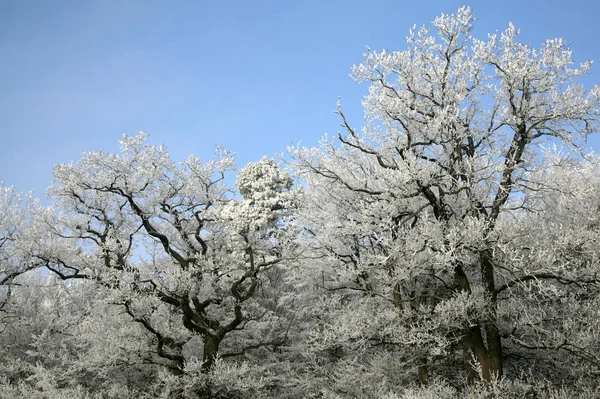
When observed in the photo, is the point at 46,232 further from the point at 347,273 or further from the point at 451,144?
the point at 451,144

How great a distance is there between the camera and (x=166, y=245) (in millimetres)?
17469

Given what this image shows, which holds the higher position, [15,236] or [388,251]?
[15,236]

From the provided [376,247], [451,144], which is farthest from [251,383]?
[451,144]

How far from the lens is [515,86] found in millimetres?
13242

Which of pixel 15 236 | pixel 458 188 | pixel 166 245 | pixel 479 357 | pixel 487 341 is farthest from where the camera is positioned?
pixel 15 236

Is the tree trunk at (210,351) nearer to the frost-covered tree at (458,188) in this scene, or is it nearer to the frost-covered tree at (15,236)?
the frost-covered tree at (458,188)

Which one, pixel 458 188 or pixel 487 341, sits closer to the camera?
pixel 458 188

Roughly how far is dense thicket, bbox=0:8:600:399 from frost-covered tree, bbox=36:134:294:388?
9 centimetres

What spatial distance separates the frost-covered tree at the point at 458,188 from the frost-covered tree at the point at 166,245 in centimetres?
388

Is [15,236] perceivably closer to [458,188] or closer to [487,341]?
[458,188]

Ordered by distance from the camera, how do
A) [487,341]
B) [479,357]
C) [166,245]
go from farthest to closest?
1. [166,245]
2. [487,341]
3. [479,357]

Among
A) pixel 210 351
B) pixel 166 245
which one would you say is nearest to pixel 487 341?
pixel 210 351

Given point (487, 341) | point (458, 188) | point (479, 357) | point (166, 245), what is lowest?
point (479, 357)

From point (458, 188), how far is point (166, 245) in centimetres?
1075
